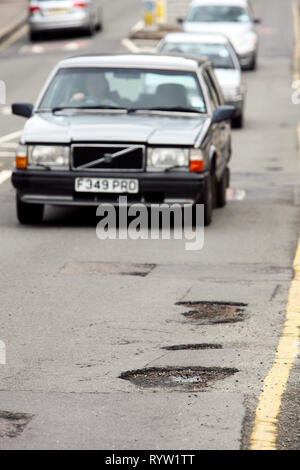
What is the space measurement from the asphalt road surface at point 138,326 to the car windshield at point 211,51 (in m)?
7.52

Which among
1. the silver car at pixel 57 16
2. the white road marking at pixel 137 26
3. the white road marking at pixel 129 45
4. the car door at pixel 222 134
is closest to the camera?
the car door at pixel 222 134

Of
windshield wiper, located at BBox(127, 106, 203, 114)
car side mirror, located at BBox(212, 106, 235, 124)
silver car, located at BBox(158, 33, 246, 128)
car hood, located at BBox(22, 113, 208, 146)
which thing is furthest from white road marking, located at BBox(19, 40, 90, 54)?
car hood, located at BBox(22, 113, 208, 146)

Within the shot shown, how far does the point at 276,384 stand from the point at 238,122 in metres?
17.1

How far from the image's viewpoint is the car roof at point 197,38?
24078 mm

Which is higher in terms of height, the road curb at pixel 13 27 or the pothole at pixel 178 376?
the pothole at pixel 178 376

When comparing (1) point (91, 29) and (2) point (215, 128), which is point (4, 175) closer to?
(2) point (215, 128)

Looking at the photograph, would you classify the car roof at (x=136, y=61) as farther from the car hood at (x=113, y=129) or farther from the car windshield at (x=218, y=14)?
the car windshield at (x=218, y=14)

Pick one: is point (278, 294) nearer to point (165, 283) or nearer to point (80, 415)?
point (165, 283)

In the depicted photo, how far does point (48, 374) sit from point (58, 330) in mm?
1128

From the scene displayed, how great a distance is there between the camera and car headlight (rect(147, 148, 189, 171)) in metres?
12.3

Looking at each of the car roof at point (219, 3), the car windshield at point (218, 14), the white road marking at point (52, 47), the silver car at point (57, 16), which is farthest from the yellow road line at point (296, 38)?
the silver car at point (57, 16)

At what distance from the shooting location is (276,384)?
6.81 metres

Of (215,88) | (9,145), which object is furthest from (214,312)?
(9,145)
